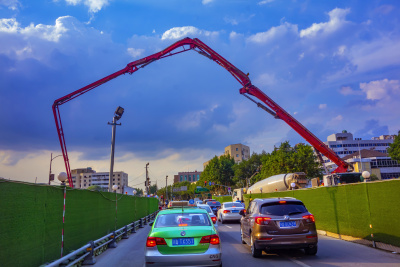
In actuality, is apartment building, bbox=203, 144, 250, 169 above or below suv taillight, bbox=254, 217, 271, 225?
above

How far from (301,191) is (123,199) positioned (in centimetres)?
1020

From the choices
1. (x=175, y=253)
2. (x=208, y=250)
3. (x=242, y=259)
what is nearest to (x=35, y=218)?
(x=175, y=253)

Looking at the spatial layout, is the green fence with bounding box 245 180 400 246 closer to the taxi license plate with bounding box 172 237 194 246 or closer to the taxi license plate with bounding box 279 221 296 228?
the taxi license plate with bounding box 279 221 296 228

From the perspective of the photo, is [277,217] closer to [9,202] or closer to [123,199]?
[9,202]

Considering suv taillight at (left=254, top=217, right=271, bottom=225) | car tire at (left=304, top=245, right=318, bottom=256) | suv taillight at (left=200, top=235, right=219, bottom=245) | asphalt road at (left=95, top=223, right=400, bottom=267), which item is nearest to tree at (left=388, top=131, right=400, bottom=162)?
asphalt road at (left=95, top=223, right=400, bottom=267)

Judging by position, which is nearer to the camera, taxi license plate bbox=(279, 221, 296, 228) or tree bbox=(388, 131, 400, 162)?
taxi license plate bbox=(279, 221, 296, 228)

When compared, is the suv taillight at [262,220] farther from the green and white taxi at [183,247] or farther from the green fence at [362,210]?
the green fence at [362,210]

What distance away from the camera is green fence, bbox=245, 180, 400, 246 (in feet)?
35.8

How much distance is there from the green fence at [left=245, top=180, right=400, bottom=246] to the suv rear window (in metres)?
3.04

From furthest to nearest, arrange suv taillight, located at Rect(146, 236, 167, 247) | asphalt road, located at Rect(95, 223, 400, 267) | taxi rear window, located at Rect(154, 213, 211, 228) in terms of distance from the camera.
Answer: asphalt road, located at Rect(95, 223, 400, 267)
taxi rear window, located at Rect(154, 213, 211, 228)
suv taillight, located at Rect(146, 236, 167, 247)

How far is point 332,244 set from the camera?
1323cm

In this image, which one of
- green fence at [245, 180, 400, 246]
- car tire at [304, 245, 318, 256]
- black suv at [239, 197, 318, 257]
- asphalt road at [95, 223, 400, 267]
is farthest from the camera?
green fence at [245, 180, 400, 246]

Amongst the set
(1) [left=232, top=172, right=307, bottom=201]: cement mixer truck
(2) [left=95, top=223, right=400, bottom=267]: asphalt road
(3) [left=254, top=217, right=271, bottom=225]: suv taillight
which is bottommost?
(2) [left=95, top=223, right=400, bottom=267]: asphalt road

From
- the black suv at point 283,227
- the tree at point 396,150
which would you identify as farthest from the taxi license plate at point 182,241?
the tree at point 396,150
